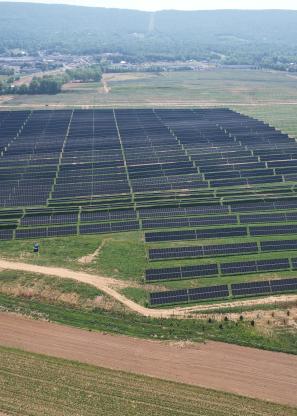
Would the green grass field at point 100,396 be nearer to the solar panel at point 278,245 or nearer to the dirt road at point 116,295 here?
the dirt road at point 116,295

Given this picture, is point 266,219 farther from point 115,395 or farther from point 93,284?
point 115,395

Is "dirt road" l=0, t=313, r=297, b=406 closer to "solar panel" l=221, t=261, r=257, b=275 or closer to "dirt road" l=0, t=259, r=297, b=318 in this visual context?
"dirt road" l=0, t=259, r=297, b=318

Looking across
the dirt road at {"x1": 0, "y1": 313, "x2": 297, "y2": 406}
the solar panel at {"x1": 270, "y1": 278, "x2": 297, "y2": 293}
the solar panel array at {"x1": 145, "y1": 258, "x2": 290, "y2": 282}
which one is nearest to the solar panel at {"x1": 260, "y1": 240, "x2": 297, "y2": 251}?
the solar panel array at {"x1": 145, "y1": 258, "x2": 290, "y2": 282}

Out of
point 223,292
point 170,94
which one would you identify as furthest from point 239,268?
point 170,94

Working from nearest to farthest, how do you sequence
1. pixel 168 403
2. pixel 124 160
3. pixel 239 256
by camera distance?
1. pixel 168 403
2. pixel 239 256
3. pixel 124 160

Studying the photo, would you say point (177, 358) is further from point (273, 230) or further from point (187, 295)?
point (273, 230)

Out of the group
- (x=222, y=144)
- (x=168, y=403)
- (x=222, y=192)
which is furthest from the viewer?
(x=222, y=144)

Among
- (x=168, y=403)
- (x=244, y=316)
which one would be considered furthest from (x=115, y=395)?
(x=244, y=316)
